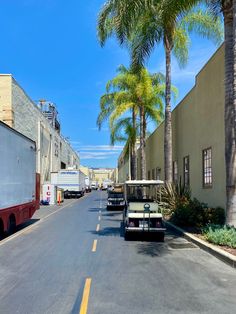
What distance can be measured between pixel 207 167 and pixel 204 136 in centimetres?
146

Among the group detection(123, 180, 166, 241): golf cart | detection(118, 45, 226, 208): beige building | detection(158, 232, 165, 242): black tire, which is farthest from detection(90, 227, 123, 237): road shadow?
detection(118, 45, 226, 208): beige building

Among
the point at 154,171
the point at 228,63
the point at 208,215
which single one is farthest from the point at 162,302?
the point at 154,171

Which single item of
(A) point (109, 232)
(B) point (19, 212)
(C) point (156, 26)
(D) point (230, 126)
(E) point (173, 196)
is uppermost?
(C) point (156, 26)

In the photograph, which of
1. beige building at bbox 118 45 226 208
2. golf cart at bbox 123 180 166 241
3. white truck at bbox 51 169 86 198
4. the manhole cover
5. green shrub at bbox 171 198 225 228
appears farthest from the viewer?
white truck at bbox 51 169 86 198

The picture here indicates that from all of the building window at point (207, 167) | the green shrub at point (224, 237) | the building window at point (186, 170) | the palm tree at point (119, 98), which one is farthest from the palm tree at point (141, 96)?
the green shrub at point (224, 237)

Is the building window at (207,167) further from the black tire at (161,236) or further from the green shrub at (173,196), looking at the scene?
the black tire at (161,236)

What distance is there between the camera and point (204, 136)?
21109 millimetres

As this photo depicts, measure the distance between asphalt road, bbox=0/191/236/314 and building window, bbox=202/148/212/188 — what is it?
578 centimetres

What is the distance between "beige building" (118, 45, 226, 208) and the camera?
18.2 m

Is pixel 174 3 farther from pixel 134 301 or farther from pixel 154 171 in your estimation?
pixel 154 171

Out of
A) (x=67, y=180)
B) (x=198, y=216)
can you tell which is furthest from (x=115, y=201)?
(x=67, y=180)

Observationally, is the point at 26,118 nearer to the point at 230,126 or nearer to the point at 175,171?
the point at 175,171

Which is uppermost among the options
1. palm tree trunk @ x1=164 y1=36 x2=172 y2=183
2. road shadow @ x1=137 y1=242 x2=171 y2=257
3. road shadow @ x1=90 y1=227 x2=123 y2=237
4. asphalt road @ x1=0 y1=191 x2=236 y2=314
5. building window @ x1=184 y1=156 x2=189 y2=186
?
palm tree trunk @ x1=164 y1=36 x2=172 y2=183

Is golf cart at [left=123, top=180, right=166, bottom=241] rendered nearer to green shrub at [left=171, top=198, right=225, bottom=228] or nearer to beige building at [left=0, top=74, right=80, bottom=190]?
green shrub at [left=171, top=198, right=225, bottom=228]
